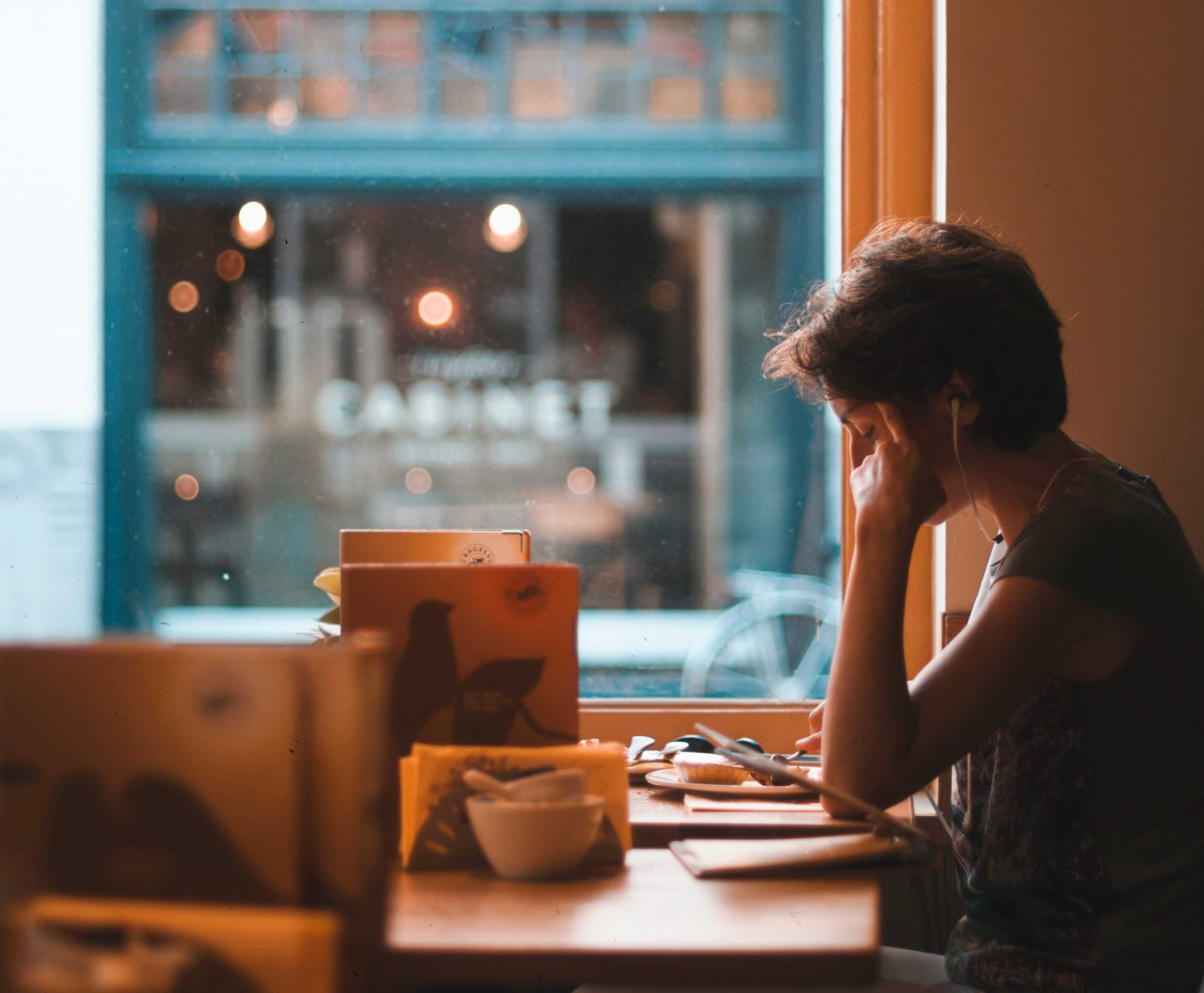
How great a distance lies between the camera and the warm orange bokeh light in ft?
7.47

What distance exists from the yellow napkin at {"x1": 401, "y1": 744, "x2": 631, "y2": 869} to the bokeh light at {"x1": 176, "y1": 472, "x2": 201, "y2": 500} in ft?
4.67

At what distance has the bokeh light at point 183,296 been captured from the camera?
2205 millimetres

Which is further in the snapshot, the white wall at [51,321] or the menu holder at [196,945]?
the white wall at [51,321]

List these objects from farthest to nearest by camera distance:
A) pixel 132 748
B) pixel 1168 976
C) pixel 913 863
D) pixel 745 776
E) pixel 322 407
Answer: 1. pixel 322 407
2. pixel 745 776
3. pixel 1168 976
4. pixel 913 863
5. pixel 132 748

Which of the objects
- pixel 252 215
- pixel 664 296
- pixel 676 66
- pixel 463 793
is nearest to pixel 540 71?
pixel 676 66

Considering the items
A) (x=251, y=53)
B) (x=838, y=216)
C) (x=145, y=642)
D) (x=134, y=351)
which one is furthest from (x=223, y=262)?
(x=145, y=642)

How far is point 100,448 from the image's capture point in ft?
7.20

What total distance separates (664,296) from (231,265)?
0.93m

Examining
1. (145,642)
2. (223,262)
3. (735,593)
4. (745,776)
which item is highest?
(223,262)

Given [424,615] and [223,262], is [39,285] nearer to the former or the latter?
[223,262]

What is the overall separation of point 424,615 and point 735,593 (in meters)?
1.29

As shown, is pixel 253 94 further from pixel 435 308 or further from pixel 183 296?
pixel 435 308

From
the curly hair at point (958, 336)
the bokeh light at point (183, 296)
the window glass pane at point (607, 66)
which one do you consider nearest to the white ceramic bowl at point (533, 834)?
the curly hair at point (958, 336)

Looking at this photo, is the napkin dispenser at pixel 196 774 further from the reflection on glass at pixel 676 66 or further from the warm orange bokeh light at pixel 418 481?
the reflection on glass at pixel 676 66
